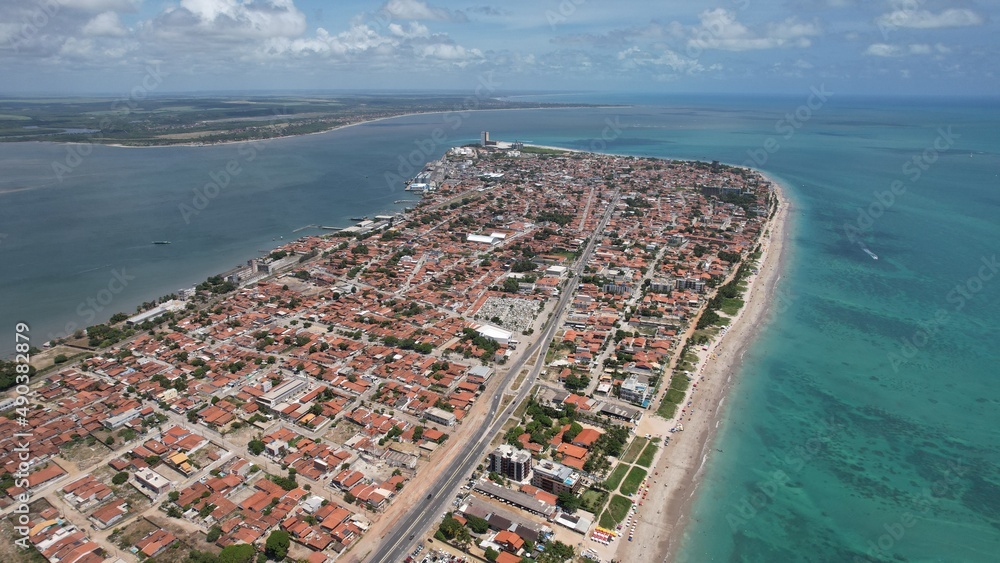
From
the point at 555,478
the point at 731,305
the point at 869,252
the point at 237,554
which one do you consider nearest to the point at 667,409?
the point at 555,478

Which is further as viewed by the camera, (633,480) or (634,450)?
(634,450)

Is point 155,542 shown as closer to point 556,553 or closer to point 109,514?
point 109,514

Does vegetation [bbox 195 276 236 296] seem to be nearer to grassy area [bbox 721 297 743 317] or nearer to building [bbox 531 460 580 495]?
building [bbox 531 460 580 495]

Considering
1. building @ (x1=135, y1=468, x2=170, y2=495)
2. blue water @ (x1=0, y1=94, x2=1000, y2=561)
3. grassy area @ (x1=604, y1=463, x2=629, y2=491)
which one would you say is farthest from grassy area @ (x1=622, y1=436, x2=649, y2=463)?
building @ (x1=135, y1=468, x2=170, y2=495)

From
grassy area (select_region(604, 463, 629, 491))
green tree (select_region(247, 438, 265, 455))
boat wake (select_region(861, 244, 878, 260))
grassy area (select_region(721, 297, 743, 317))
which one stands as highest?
boat wake (select_region(861, 244, 878, 260))

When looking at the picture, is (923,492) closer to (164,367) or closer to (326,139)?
(164,367)

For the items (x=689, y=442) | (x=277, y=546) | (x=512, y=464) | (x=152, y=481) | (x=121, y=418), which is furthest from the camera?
(x=121, y=418)
